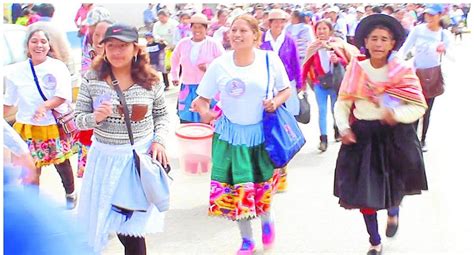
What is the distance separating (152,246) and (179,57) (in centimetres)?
243

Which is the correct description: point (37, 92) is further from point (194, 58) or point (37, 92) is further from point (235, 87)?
point (194, 58)

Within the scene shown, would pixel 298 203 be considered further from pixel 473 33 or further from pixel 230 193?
pixel 473 33

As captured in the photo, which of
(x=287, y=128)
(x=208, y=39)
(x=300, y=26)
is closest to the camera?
Answer: (x=287, y=128)

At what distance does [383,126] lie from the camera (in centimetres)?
377

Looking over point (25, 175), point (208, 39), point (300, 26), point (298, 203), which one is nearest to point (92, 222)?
point (25, 175)

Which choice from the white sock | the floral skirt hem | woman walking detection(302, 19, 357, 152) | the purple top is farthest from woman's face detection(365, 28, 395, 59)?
woman walking detection(302, 19, 357, 152)

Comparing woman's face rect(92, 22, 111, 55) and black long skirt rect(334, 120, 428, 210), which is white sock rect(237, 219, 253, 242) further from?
woman's face rect(92, 22, 111, 55)

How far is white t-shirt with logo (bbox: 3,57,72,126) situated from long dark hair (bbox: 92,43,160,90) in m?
1.15

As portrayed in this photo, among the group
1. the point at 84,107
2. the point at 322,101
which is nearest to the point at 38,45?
the point at 84,107

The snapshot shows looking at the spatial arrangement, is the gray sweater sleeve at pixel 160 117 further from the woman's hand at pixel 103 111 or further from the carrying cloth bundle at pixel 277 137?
the carrying cloth bundle at pixel 277 137

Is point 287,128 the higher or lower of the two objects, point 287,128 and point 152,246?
the higher

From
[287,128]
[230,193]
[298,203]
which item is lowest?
[298,203]

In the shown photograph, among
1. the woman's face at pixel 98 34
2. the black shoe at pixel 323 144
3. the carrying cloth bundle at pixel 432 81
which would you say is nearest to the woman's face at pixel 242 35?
the woman's face at pixel 98 34

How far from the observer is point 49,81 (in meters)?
4.47
